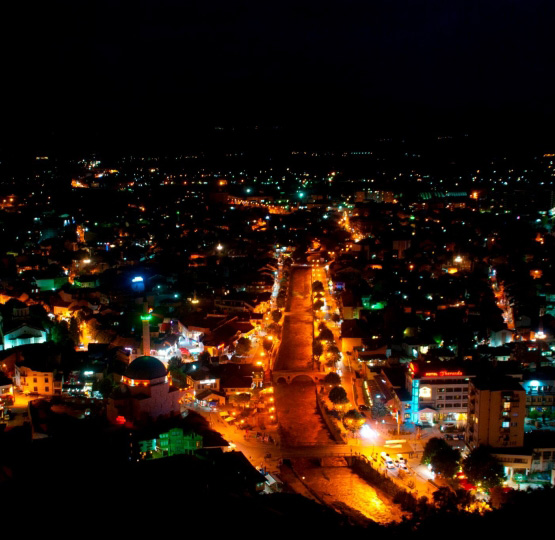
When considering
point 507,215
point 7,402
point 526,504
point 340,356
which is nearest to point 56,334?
point 7,402

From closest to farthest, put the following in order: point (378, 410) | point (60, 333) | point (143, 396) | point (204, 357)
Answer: point (143, 396)
point (378, 410)
point (204, 357)
point (60, 333)

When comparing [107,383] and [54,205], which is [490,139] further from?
[107,383]

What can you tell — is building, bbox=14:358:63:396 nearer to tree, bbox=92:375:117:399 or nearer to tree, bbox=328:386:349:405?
tree, bbox=92:375:117:399

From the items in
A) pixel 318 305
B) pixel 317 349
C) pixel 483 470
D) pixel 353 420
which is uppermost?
pixel 318 305

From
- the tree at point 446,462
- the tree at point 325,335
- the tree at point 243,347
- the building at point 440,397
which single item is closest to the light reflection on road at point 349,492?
the tree at point 446,462

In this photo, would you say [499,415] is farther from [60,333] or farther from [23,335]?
[23,335]

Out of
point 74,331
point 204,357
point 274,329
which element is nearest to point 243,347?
point 204,357

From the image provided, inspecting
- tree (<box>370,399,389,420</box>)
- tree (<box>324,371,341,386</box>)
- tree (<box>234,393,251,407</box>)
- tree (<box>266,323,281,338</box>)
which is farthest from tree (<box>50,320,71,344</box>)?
tree (<box>370,399,389,420</box>)

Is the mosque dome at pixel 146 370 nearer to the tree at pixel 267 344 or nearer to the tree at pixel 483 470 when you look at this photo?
the tree at pixel 267 344
